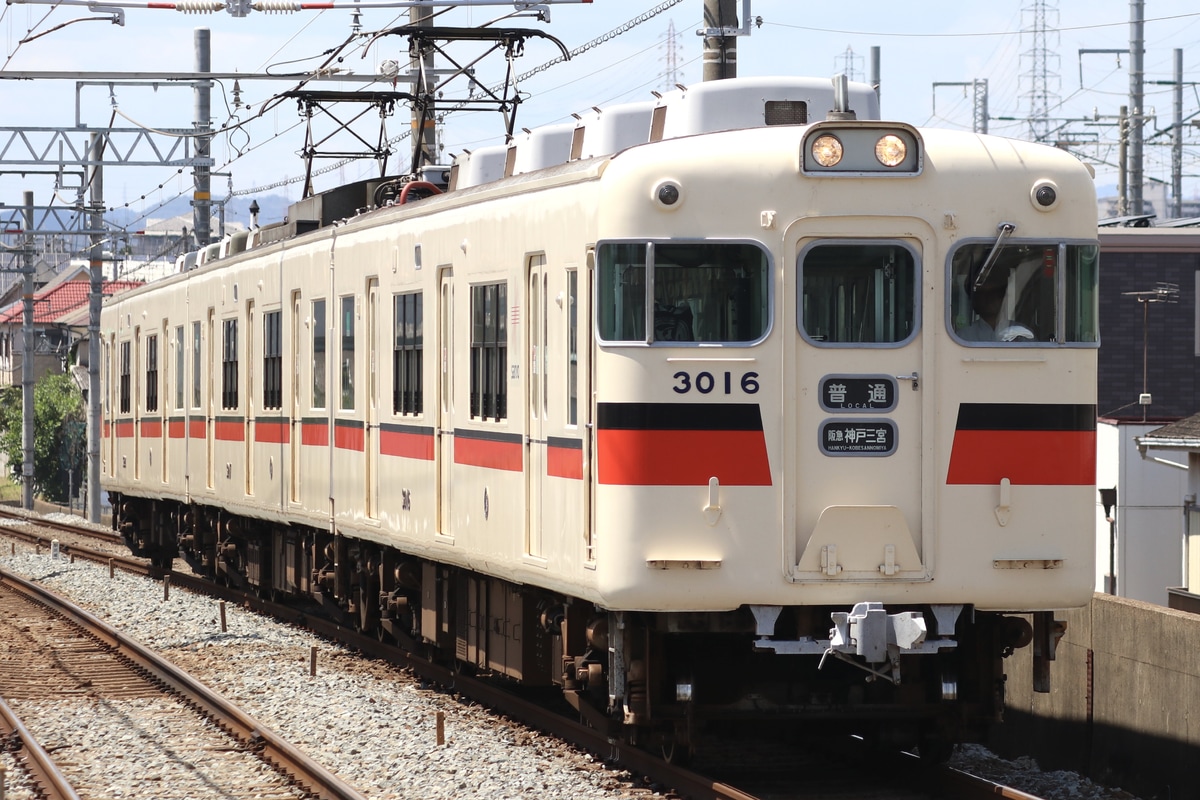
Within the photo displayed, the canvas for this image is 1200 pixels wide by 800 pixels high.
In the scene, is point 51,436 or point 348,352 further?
point 51,436

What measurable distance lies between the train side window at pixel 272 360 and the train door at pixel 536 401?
6009mm

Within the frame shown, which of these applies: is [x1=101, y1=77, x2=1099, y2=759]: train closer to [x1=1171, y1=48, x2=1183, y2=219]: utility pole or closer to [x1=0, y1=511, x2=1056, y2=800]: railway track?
[x1=0, y1=511, x2=1056, y2=800]: railway track

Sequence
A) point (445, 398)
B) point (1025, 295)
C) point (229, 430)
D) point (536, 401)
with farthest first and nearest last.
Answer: point (229, 430), point (445, 398), point (536, 401), point (1025, 295)

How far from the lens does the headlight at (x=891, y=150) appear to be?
847cm

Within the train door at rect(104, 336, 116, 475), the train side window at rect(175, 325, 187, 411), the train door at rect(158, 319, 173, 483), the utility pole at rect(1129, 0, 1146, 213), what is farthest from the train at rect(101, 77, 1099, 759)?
the utility pole at rect(1129, 0, 1146, 213)

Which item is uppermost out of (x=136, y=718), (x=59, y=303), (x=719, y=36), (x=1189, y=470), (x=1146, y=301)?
(x=59, y=303)

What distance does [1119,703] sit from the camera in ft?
32.5

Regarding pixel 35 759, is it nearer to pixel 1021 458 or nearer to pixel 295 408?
pixel 1021 458

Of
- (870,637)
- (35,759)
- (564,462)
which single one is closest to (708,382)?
(564,462)

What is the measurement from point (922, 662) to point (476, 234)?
344cm

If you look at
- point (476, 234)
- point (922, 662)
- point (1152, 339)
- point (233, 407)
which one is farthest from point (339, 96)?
point (1152, 339)

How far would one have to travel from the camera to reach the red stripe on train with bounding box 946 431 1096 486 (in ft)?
27.7

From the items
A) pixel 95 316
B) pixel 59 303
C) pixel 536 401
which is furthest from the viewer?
pixel 59 303

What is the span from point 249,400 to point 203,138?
39.1ft
